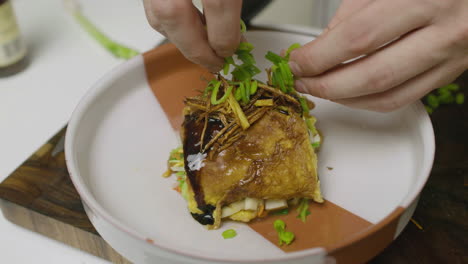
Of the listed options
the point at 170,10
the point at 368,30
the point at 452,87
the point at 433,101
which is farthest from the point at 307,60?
the point at 452,87

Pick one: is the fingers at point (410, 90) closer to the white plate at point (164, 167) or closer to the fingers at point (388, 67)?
the fingers at point (388, 67)

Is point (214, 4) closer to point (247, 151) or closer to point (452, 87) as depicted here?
point (247, 151)

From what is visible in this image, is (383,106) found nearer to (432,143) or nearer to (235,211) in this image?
(432,143)

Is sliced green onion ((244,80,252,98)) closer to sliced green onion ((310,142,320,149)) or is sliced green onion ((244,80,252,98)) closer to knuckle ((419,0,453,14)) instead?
sliced green onion ((310,142,320,149))

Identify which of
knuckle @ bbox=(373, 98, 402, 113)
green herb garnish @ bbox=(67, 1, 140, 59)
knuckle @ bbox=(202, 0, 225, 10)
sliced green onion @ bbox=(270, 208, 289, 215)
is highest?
knuckle @ bbox=(202, 0, 225, 10)

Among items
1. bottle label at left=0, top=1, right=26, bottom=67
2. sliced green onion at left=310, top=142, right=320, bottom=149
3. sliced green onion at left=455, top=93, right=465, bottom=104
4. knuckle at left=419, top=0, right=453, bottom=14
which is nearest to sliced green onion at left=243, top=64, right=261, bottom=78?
sliced green onion at left=310, top=142, right=320, bottom=149

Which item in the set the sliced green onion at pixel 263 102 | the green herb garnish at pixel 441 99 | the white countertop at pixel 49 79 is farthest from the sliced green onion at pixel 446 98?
the white countertop at pixel 49 79
